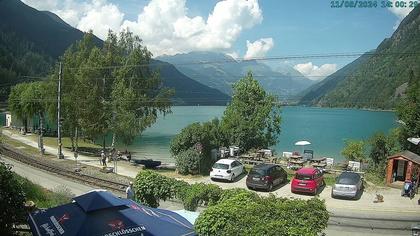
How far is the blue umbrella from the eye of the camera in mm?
10414

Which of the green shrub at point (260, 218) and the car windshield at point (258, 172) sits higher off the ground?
the green shrub at point (260, 218)

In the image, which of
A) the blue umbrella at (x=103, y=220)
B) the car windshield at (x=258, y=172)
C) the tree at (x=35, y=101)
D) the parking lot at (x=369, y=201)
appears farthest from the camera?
the tree at (x=35, y=101)

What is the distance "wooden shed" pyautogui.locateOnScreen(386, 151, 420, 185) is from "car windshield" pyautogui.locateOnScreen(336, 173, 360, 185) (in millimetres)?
4054

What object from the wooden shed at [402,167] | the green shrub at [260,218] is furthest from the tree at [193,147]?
the green shrub at [260,218]

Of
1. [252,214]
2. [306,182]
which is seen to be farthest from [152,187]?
[306,182]

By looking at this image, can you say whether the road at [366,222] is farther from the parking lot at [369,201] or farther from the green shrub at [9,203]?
the green shrub at [9,203]

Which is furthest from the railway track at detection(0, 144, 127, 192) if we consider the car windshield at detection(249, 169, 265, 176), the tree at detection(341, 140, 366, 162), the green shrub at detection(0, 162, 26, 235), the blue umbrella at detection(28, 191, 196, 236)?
the tree at detection(341, 140, 366, 162)

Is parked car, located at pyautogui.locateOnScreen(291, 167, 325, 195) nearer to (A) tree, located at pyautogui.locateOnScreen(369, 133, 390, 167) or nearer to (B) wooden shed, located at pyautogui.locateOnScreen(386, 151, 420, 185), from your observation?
(B) wooden shed, located at pyautogui.locateOnScreen(386, 151, 420, 185)

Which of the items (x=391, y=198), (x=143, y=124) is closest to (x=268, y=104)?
(x=143, y=124)

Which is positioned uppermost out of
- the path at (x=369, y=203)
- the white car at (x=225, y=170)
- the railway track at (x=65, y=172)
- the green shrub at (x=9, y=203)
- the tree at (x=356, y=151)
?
the green shrub at (x=9, y=203)

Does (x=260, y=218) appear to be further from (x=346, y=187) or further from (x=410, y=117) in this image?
(x=410, y=117)

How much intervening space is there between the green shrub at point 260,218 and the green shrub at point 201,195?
7.37ft

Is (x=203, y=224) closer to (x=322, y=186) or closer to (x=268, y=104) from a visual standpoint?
(x=322, y=186)

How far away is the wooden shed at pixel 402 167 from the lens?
90.4 feet
